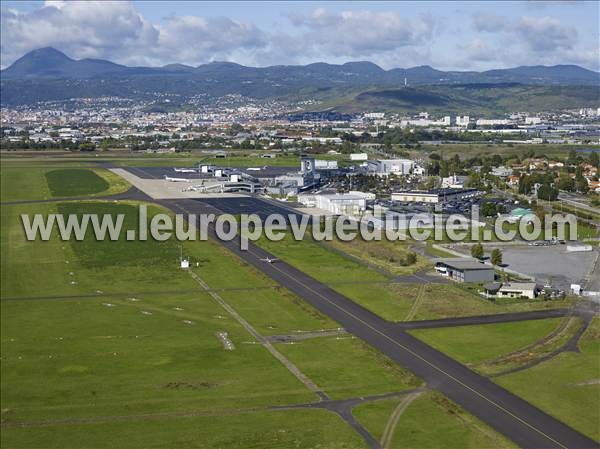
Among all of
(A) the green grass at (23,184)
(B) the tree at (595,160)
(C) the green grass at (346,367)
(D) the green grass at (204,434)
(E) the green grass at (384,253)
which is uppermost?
(A) the green grass at (23,184)

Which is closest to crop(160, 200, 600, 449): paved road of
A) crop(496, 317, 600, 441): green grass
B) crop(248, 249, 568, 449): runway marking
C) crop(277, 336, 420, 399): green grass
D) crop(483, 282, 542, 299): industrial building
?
crop(248, 249, 568, 449): runway marking

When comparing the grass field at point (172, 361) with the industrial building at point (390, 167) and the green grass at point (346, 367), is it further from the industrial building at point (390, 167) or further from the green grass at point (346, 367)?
the industrial building at point (390, 167)

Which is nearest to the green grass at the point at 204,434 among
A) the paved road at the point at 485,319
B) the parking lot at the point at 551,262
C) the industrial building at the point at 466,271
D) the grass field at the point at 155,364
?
the grass field at the point at 155,364

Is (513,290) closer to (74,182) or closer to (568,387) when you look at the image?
(568,387)

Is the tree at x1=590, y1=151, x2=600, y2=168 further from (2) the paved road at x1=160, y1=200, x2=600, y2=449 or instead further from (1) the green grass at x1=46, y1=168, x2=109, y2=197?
(2) the paved road at x1=160, y1=200, x2=600, y2=449

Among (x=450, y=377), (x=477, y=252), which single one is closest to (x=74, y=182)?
(x=477, y=252)

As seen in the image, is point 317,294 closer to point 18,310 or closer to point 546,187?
point 18,310
